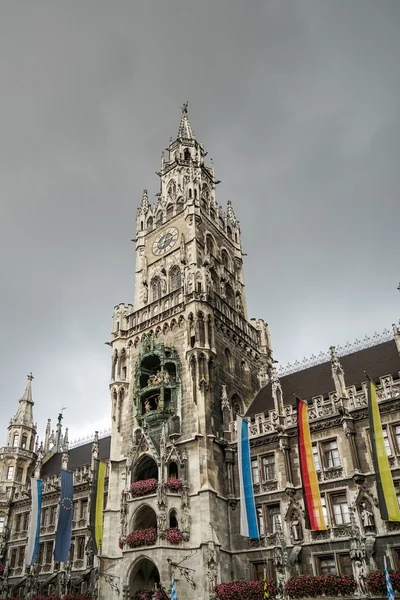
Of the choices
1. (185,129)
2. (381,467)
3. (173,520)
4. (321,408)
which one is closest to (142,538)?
(173,520)

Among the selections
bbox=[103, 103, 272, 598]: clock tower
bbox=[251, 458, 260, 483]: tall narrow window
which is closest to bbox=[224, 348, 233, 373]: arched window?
bbox=[103, 103, 272, 598]: clock tower

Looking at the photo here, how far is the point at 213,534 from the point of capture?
97.8ft

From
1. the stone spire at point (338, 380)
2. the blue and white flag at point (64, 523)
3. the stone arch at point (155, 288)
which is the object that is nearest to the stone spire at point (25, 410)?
the blue and white flag at point (64, 523)

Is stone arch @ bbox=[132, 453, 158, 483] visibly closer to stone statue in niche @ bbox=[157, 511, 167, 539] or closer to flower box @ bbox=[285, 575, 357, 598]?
stone statue in niche @ bbox=[157, 511, 167, 539]

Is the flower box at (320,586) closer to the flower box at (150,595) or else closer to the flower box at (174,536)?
the flower box at (174,536)

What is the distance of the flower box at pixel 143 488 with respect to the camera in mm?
32406

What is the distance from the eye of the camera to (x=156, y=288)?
45.4 m

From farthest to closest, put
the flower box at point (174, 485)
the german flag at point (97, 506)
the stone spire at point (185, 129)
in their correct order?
the stone spire at point (185, 129)
the german flag at point (97, 506)
the flower box at point (174, 485)

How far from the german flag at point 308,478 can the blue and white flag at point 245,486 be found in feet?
10.2

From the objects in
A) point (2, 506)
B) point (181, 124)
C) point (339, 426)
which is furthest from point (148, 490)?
point (181, 124)

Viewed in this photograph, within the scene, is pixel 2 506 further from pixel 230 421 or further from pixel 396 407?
pixel 396 407

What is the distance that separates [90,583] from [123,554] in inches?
289

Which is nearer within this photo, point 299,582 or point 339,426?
point 299,582

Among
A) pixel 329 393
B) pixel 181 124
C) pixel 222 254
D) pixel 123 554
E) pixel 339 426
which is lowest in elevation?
pixel 123 554
